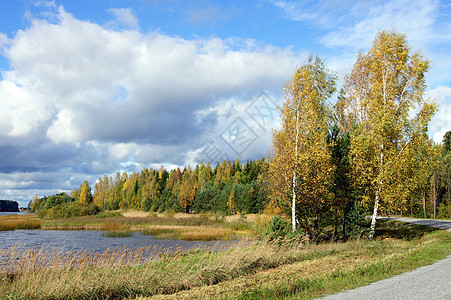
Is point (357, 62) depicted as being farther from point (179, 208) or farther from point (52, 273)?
point (179, 208)

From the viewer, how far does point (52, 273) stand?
27.8 feet

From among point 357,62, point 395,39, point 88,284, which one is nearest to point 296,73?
point 395,39

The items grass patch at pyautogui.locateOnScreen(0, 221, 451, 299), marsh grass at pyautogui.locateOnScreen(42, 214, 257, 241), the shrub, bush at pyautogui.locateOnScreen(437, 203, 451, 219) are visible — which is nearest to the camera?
grass patch at pyautogui.locateOnScreen(0, 221, 451, 299)

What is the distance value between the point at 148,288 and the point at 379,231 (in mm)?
21078

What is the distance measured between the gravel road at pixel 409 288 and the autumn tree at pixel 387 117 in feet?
36.3

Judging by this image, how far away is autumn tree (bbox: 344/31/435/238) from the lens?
19969mm

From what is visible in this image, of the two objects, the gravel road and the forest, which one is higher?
the forest

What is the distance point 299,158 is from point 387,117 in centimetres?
680

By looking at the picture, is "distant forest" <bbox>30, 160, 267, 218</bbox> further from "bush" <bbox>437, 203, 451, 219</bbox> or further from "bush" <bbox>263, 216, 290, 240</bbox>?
"bush" <bbox>437, 203, 451, 219</bbox>

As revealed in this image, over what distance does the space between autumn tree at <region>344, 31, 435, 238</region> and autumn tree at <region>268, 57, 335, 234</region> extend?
3.23 meters

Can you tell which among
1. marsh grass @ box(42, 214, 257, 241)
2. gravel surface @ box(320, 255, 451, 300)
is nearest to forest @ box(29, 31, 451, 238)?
gravel surface @ box(320, 255, 451, 300)

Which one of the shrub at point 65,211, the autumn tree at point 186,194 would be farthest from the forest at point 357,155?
the autumn tree at point 186,194

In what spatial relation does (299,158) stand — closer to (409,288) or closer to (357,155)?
(357,155)

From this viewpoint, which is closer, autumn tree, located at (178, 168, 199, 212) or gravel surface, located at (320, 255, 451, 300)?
gravel surface, located at (320, 255, 451, 300)
